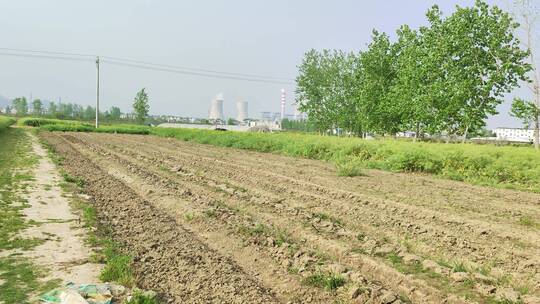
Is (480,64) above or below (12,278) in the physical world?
above

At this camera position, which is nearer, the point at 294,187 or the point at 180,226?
the point at 180,226

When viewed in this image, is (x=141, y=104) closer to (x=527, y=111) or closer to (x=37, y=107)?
(x=37, y=107)

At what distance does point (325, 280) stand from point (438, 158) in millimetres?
13383

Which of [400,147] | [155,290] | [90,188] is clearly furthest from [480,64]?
[155,290]

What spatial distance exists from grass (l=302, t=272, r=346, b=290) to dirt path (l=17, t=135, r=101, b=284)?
241 centimetres

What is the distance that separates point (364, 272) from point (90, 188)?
813 centimetres

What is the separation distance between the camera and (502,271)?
557 centimetres

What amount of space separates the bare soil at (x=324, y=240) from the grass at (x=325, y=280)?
0.07 feet

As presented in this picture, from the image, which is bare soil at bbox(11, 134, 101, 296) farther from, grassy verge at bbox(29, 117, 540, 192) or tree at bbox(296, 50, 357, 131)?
Answer: tree at bbox(296, 50, 357, 131)

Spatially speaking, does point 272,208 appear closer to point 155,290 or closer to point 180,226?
point 180,226

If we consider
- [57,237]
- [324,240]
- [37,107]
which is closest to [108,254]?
[57,237]

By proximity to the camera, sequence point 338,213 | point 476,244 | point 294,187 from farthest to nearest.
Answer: point 294,187
point 338,213
point 476,244

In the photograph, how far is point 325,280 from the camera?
5078 mm

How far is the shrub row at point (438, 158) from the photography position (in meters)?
14.8
